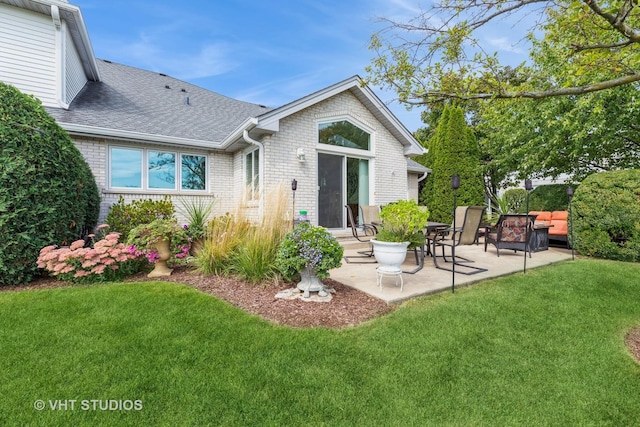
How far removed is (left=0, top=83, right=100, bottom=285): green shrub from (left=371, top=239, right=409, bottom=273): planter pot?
4752 millimetres

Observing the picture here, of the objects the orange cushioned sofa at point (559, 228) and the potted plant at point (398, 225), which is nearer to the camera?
the potted plant at point (398, 225)

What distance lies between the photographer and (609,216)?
6645 mm

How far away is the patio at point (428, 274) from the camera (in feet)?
13.3

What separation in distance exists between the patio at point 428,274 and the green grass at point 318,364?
14.6 inches

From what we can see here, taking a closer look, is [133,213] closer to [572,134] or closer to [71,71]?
[71,71]

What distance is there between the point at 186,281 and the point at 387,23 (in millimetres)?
4310

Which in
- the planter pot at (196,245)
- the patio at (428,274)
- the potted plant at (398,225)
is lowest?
the patio at (428,274)

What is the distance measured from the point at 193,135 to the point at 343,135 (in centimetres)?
409

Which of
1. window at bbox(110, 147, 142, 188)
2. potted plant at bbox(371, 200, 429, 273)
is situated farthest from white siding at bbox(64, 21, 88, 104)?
potted plant at bbox(371, 200, 429, 273)

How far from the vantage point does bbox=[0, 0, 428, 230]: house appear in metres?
7.13

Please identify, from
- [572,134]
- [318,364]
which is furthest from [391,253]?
[572,134]

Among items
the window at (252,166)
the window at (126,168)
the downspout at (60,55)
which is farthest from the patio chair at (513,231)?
the downspout at (60,55)

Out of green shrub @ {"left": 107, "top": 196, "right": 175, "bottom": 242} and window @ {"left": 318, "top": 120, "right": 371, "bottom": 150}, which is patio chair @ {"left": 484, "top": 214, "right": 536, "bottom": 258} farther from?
green shrub @ {"left": 107, "top": 196, "right": 175, "bottom": 242}

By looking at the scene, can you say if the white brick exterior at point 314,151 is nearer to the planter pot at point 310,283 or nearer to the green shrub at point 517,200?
the planter pot at point 310,283
